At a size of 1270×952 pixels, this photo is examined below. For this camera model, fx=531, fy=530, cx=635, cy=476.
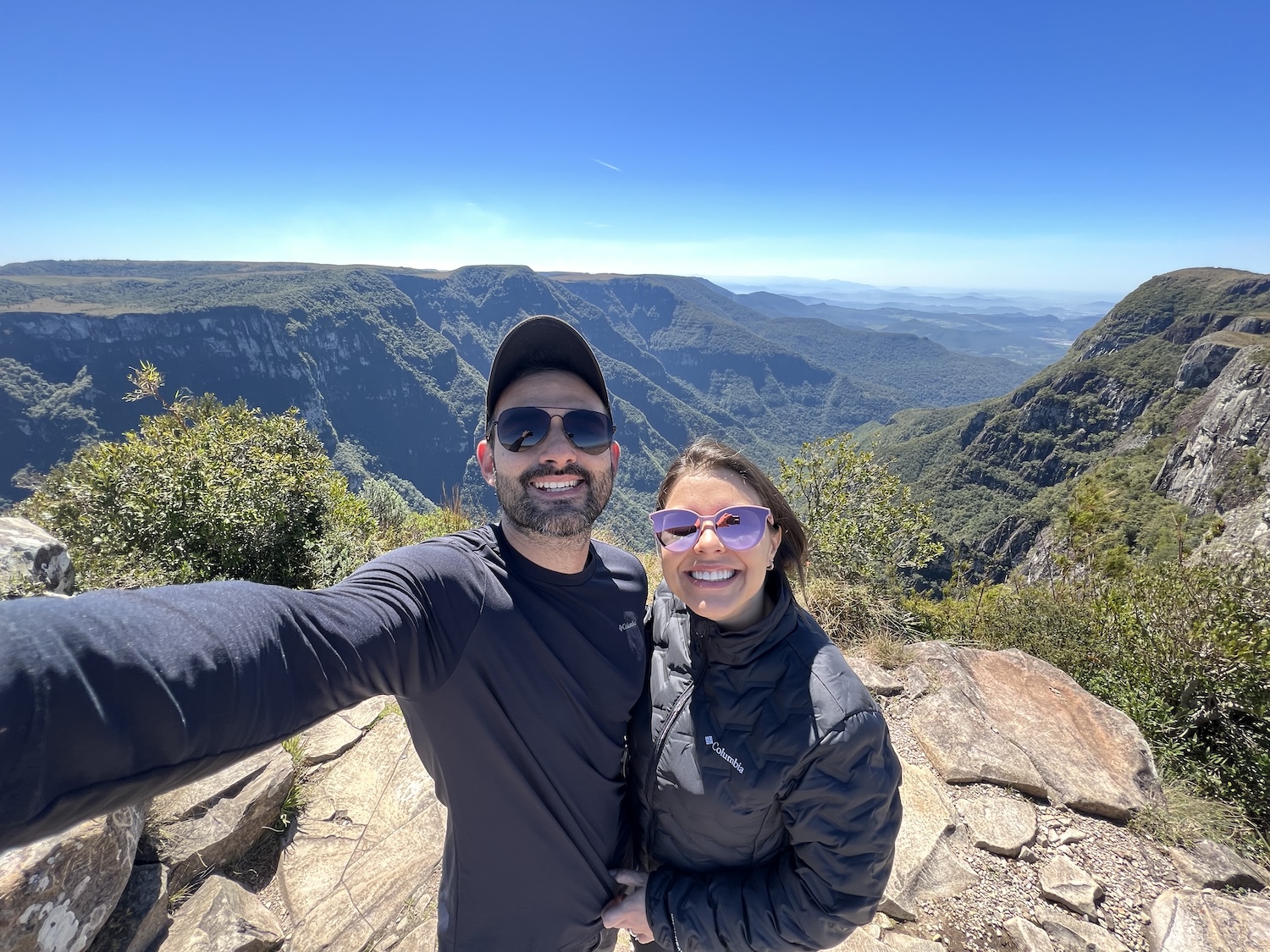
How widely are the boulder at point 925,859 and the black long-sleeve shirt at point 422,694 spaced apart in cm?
217

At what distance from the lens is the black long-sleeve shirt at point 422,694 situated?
0.85m

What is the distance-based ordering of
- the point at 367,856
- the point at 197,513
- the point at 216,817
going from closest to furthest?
the point at 216,817, the point at 367,856, the point at 197,513

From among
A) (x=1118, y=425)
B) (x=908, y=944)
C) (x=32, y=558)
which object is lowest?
(x=1118, y=425)

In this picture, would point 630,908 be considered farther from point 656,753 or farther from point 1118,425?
point 1118,425

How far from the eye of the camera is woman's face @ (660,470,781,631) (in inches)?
75.0

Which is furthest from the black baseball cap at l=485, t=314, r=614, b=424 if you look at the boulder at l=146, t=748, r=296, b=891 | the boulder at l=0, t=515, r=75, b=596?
the boulder at l=0, t=515, r=75, b=596

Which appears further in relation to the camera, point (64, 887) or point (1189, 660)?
point (1189, 660)

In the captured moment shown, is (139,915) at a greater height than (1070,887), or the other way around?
(139,915)

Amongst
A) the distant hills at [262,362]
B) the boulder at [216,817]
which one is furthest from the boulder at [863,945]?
the distant hills at [262,362]

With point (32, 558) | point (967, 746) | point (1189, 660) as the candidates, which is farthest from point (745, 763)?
point (32, 558)

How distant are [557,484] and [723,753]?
41.8 inches

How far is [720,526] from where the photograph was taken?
1998mm

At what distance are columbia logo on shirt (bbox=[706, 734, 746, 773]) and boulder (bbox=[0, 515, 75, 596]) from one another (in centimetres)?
541

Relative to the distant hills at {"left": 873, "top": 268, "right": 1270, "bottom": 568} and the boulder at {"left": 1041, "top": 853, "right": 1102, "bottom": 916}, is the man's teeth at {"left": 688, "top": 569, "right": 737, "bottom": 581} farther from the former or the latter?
the distant hills at {"left": 873, "top": 268, "right": 1270, "bottom": 568}
